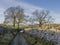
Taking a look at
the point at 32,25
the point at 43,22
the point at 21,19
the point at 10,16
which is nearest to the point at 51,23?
the point at 43,22

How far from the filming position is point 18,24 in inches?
1442

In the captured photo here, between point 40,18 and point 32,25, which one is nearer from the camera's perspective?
point 32,25

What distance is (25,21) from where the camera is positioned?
36719 millimetres

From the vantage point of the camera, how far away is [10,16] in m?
36.1

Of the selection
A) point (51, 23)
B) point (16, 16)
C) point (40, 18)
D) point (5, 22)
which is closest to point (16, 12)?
point (16, 16)

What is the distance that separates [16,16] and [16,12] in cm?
92

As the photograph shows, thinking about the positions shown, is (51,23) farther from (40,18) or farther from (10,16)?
(10,16)

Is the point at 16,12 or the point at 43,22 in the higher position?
the point at 16,12

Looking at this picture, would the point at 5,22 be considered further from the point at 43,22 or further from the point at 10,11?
the point at 43,22

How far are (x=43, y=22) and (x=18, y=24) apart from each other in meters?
5.71

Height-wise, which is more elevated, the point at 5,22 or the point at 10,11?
the point at 10,11

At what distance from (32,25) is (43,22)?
3.13 meters

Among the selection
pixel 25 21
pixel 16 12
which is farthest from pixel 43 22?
pixel 16 12

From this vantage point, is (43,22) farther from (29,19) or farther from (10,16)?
(10,16)
